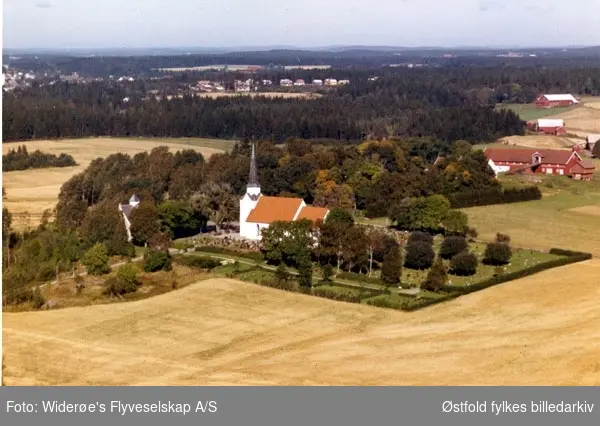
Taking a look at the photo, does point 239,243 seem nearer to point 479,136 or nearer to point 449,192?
point 449,192

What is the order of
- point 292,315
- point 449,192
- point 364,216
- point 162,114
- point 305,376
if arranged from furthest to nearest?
point 162,114, point 449,192, point 364,216, point 292,315, point 305,376

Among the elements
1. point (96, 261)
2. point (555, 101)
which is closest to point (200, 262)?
point (96, 261)

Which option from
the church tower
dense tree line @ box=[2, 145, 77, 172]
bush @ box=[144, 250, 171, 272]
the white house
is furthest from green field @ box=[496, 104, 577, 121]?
bush @ box=[144, 250, 171, 272]

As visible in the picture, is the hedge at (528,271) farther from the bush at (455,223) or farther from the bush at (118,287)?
the bush at (118,287)

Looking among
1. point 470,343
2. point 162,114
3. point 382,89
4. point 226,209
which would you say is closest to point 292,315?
point 470,343

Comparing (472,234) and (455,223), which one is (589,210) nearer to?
(472,234)

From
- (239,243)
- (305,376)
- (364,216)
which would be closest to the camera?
(305,376)

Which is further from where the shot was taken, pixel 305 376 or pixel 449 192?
pixel 449 192

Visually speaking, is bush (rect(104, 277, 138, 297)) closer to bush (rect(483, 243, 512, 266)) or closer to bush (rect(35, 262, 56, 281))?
bush (rect(35, 262, 56, 281))
